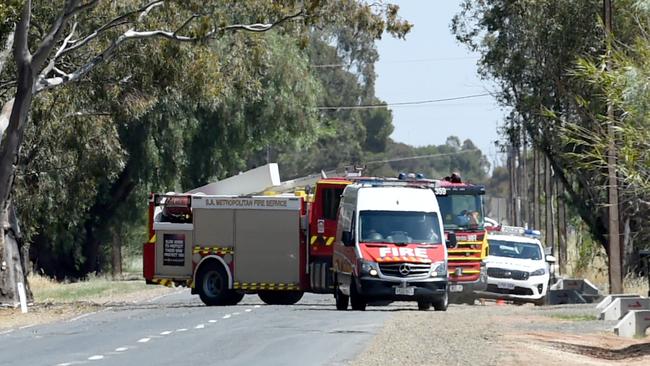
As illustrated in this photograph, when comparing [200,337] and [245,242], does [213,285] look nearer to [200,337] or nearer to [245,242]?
[245,242]

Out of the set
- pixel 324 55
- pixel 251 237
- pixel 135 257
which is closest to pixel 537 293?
pixel 251 237

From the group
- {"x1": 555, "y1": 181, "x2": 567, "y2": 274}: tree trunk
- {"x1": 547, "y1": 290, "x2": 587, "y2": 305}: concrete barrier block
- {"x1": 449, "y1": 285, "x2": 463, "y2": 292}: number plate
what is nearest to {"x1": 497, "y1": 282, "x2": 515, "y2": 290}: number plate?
{"x1": 547, "y1": 290, "x2": 587, "y2": 305}: concrete barrier block

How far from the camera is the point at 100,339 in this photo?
2370cm

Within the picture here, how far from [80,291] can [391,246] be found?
19448 mm

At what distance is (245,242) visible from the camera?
34438 mm

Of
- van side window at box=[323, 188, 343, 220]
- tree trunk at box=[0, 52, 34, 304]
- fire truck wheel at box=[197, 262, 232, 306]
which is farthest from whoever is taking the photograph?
fire truck wheel at box=[197, 262, 232, 306]

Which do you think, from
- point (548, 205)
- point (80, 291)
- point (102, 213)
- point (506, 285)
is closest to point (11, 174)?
point (506, 285)

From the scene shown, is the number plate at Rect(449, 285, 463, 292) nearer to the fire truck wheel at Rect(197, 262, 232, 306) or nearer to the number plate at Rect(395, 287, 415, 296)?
the number plate at Rect(395, 287, 415, 296)

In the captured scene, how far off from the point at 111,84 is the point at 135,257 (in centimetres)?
5307

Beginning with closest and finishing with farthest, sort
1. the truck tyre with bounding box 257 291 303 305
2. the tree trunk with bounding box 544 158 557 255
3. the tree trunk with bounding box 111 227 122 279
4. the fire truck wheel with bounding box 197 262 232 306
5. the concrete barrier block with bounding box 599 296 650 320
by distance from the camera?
1. the concrete barrier block with bounding box 599 296 650 320
2. the fire truck wheel with bounding box 197 262 232 306
3. the truck tyre with bounding box 257 291 303 305
4. the tree trunk with bounding box 111 227 122 279
5. the tree trunk with bounding box 544 158 557 255

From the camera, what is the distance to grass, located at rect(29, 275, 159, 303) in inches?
1719

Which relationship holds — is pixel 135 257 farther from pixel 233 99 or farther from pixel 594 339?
pixel 594 339

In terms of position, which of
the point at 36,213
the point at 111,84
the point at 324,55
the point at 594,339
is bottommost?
the point at 594,339

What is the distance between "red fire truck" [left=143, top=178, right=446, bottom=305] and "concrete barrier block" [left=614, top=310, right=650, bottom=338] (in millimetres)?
9698
